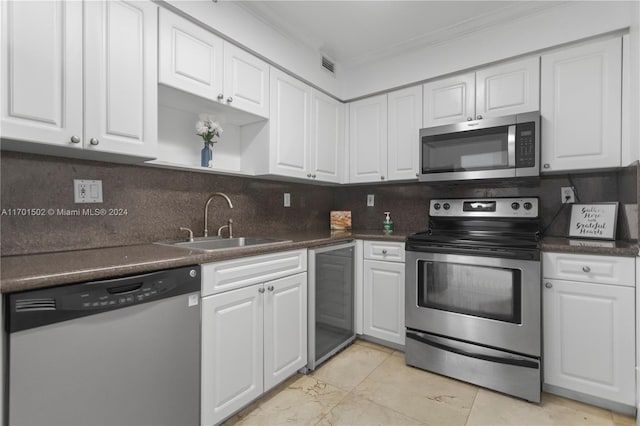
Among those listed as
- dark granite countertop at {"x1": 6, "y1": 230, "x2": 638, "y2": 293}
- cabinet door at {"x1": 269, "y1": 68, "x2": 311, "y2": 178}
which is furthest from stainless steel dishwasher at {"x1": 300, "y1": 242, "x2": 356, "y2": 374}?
cabinet door at {"x1": 269, "y1": 68, "x2": 311, "y2": 178}

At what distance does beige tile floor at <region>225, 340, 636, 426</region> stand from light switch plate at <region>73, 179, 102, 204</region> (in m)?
1.36

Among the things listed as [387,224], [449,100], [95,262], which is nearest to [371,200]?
[387,224]

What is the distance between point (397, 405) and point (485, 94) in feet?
7.13

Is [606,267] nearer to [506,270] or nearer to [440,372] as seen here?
[506,270]

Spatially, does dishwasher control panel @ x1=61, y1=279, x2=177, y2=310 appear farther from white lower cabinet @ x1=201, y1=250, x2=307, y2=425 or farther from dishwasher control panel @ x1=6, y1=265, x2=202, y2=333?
white lower cabinet @ x1=201, y1=250, x2=307, y2=425

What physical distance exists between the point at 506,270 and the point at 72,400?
2138 millimetres

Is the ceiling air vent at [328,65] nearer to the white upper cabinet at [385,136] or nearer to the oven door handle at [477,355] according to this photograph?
the white upper cabinet at [385,136]

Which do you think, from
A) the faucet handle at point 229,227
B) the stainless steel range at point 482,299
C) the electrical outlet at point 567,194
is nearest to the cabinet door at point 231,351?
the faucet handle at point 229,227

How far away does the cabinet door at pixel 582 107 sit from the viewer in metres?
1.85

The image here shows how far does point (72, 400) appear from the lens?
101cm

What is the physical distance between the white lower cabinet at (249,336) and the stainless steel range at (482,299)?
0.83 m

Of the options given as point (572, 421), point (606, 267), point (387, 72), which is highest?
point (387, 72)

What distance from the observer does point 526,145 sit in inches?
78.8

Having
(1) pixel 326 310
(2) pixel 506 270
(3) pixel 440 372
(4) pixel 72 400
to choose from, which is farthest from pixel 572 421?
(4) pixel 72 400
